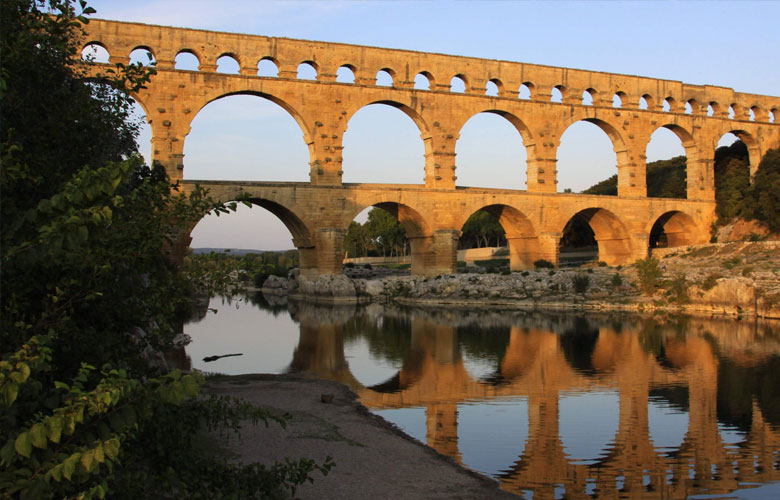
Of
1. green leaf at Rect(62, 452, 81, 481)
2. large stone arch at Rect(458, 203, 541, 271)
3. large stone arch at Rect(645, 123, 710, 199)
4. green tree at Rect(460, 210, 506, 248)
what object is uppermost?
large stone arch at Rect(645, 123, 710, 199)

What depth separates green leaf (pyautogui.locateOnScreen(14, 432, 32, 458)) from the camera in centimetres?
267

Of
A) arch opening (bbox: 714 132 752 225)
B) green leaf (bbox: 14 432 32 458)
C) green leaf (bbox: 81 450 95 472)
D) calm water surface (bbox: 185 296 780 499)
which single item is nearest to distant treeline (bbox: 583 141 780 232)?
arch opening (bbox: 714 132 752 225)

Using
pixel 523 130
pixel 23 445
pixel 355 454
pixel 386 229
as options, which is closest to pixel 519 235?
pixel 523 130

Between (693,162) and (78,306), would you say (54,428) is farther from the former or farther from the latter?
(693,162)

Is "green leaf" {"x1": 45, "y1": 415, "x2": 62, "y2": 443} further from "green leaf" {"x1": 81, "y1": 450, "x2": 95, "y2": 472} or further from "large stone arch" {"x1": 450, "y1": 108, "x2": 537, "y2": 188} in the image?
"large stone arch" {"x1": 450, "y1": 108, "x2": 537, "y2": 188}

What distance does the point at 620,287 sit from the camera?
3070 centimetres

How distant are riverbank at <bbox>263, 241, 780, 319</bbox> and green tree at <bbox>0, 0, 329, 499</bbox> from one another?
24.8m

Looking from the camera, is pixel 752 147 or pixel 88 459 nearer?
pixel 88 459

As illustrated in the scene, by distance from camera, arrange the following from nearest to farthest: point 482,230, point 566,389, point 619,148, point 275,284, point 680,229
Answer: point 566,389 < point 619,148 < point 680,229 < point 275,284 < point 482,230

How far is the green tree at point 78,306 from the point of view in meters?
2.90

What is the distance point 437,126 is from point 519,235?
279 inches

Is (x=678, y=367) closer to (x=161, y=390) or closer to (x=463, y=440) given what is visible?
(x=463, y=440)

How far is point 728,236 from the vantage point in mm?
38875

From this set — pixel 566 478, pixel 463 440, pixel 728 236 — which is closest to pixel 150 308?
pixel 566 478
